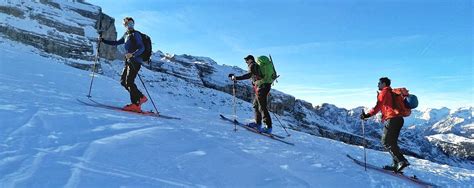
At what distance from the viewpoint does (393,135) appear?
31.0 ft

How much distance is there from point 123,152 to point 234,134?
14.8ft

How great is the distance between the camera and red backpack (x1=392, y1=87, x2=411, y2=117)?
9.09 m

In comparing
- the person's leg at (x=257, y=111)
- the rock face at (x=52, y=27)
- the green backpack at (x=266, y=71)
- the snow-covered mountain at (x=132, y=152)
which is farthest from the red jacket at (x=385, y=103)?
the rock face at (x=52, y=27)

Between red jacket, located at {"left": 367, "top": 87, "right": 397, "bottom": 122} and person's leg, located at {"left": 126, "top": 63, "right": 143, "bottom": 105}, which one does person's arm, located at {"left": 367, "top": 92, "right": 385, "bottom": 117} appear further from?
person's leg, located at {"left": 126, "top": 63, "right": 143, "bottom": 105}

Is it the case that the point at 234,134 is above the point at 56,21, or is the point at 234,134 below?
below

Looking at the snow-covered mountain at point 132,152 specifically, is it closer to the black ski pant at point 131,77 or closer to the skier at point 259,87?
the skier at point 259,87

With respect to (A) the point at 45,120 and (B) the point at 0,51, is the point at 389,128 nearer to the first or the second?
(A) the point at 45,120

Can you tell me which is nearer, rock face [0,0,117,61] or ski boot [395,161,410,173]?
ski boot [395,161,410,173]

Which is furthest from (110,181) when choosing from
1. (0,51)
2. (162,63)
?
(162,63)

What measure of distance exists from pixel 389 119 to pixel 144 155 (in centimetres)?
550

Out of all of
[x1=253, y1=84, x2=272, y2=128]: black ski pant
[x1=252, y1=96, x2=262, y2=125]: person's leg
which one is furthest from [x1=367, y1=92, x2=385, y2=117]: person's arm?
[x1=252, y1=96, x2=262, y2=125]: person's leg

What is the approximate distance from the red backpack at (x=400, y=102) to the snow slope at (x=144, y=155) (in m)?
1.46

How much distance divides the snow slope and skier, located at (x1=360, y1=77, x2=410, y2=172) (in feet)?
2.51

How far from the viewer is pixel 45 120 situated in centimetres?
851
